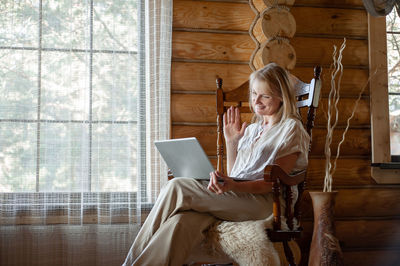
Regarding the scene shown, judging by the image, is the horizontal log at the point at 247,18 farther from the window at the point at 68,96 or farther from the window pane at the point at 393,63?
the window at the point at 68,96

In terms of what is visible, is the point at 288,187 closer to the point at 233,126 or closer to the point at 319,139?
the point at 233,126

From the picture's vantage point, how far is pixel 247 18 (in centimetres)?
278

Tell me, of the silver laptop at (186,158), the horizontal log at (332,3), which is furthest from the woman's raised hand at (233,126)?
the horizontal log at (332,3)

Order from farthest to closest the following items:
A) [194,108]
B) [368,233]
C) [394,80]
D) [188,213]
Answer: [394,80]
[368,233]
[194,108]
[188,213]

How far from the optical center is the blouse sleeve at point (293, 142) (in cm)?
188

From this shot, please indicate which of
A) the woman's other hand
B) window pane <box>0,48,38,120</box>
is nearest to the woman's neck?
the woman's other hand

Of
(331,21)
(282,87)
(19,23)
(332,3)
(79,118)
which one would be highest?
Result: (332,3)

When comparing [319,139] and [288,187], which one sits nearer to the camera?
[288,187]

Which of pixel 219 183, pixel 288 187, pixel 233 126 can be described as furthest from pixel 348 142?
pixel 219 183

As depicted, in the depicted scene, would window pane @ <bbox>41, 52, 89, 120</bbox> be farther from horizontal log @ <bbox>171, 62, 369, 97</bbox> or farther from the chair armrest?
the chair armrest

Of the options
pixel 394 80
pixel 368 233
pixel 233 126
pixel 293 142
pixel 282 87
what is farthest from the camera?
pixel 394 80

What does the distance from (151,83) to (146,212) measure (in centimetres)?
76

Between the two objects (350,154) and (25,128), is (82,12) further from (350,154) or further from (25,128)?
(350,154)

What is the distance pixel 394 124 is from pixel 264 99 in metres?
1.30
